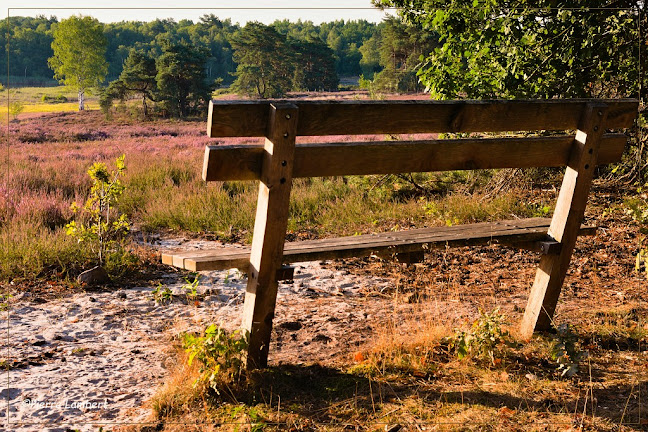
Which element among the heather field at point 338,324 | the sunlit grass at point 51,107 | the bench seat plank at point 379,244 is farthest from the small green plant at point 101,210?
the sunlit grass at point 51,107

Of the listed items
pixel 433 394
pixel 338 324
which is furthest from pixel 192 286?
pixel 433 394

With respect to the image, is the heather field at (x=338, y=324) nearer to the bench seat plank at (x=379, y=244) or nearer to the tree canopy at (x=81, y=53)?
the bench seat plank at (x=379, y=244)

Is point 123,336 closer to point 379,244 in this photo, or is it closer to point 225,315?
point 225,315

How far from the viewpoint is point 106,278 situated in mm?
5988

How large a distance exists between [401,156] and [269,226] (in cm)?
88

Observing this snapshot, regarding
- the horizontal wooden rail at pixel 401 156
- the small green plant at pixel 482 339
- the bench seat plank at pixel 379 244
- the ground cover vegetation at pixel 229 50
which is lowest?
the small green plant at pixel 482 339

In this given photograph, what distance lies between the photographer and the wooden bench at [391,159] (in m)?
3.18

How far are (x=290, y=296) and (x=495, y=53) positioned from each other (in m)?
4.60

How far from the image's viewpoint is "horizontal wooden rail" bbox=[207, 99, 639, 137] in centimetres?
307

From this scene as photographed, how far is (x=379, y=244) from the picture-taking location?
12.7 ft

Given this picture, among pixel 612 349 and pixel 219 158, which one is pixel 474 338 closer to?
pixel 612 349

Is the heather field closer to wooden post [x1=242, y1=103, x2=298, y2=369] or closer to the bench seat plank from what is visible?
wooden post [x1=242, y1=103, x2=298, y2=369]

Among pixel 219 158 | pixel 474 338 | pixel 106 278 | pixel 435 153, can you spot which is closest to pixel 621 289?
pixel 474 338

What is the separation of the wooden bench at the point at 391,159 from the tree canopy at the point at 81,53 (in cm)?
3692
